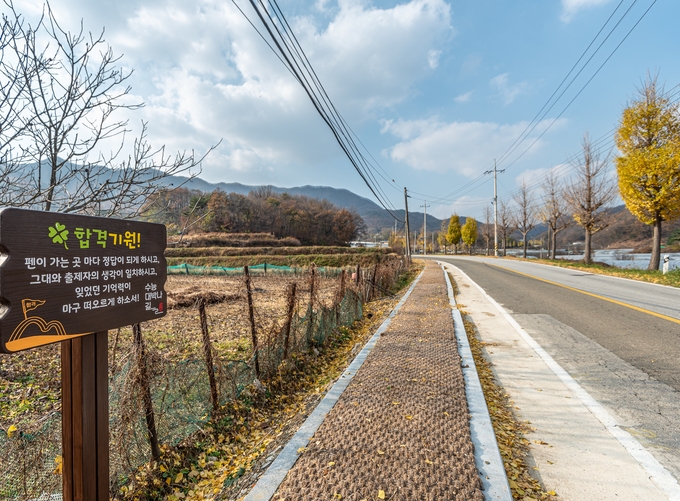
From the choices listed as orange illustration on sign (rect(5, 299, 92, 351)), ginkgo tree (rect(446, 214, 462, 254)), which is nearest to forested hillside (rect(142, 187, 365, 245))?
ginkgo tree (rect(446, 214, 462, 254))

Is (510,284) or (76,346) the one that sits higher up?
(76,346)

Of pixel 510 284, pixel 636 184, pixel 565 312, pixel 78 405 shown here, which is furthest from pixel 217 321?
pixel 636 184

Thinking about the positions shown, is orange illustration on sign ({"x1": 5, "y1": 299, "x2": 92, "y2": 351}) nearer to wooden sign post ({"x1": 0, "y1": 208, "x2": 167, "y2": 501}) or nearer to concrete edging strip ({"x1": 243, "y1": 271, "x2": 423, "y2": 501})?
wooden sign post ({"x1": 0, "y1": 208, "x2": 167, "y2": 501})

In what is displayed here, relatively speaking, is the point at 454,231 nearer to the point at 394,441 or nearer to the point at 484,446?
the point at 484,446

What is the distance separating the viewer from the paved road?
A: 3410mm

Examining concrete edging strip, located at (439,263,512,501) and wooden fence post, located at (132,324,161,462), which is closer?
concrete edging strip, located at (439,263,512,501)

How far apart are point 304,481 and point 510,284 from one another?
1352cm

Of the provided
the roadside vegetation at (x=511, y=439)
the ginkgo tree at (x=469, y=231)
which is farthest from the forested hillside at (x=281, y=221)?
the roadside vegetation at (x=511, y=439)

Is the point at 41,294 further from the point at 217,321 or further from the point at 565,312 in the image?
the point at 565,312

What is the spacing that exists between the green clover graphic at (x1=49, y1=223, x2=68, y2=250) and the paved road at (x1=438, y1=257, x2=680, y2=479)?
4523 millimetres

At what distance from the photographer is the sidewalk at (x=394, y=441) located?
227 cm

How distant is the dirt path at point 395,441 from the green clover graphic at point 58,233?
6.71ft

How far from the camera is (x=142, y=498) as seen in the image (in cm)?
276

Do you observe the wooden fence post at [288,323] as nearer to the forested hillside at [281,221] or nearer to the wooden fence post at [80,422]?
the wooden fence post at [80,422]
